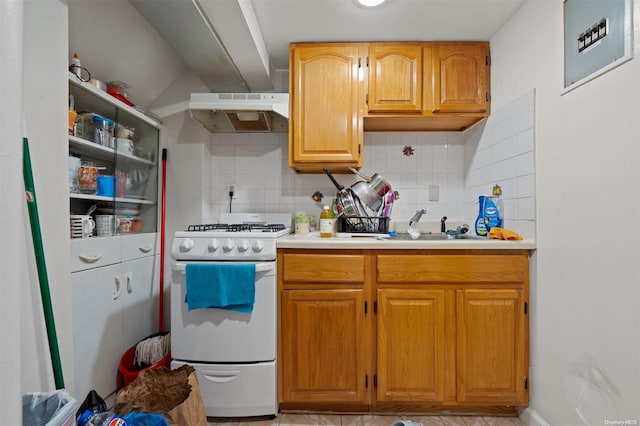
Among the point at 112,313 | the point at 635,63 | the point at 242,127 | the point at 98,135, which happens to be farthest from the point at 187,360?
the point at 635,63

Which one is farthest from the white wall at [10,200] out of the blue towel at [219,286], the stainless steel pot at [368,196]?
the stainless steel pot at [368,196]

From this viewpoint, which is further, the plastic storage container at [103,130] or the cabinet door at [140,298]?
the cabinet door at [140,298]

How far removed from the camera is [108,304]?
5.63 ft

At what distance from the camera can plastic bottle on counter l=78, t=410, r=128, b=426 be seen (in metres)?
1.08

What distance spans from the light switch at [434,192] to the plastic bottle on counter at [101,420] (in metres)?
2.14

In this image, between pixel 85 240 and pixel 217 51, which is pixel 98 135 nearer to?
pixel 85 240

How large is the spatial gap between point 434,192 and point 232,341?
5.58 feet

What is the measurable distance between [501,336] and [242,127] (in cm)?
208

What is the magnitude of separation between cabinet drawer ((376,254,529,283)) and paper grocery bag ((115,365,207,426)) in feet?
3.25

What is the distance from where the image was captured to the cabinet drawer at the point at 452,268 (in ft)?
5.18

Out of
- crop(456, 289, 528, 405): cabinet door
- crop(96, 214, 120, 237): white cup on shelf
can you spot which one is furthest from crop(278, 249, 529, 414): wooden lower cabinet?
crop(96, 214, 120, 237): white cup on shelf

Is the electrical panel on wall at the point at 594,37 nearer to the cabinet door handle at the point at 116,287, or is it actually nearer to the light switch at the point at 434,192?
the light switch at the point at 434,192

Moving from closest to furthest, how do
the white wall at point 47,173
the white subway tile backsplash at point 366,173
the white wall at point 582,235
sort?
the white wall at point 582,235 < the white wall at point 47,173 < the white subway tile backsplash at point 366,173

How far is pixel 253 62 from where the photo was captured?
196 cm
